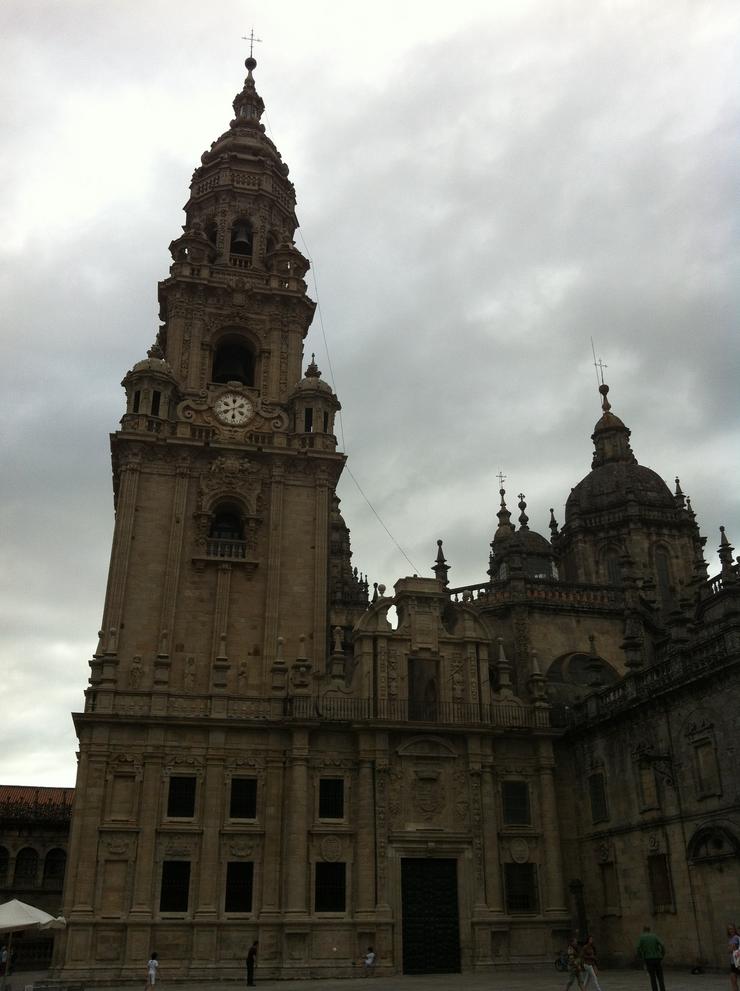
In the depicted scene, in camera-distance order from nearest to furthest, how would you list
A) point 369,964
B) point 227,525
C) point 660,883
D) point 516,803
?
1. point 660,883
2. point 369,964
3. point 516,803
4. point 227,525

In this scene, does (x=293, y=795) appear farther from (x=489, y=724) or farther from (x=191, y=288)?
(x=191, y=288)

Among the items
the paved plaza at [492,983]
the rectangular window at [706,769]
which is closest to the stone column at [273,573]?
the paved plaza at [492,983]

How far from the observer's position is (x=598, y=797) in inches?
1419

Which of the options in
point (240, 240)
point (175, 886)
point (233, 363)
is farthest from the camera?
point (240, 240)

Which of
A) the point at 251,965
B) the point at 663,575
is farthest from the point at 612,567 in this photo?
the point at 251,965

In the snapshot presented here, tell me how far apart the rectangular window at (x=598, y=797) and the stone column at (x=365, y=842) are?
8.90 meters

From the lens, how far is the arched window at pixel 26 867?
56.1 metres

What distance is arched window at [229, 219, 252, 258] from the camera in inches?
1954

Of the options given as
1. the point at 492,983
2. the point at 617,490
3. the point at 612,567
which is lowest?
the point at 492,983

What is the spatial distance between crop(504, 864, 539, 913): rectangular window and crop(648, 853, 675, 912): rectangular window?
18.4 ft

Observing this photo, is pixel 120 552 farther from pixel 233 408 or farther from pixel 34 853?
pixel 34 853

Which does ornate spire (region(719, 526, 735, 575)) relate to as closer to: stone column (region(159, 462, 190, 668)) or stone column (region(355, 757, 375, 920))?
stone column (region(355, 757, 375, 920))

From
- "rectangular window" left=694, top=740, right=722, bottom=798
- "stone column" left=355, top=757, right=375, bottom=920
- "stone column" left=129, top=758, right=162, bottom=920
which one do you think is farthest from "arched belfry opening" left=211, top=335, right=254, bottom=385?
"rectangular window" left=694, top=740, right=722, bottom=798

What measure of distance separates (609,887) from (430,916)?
6886 mm
